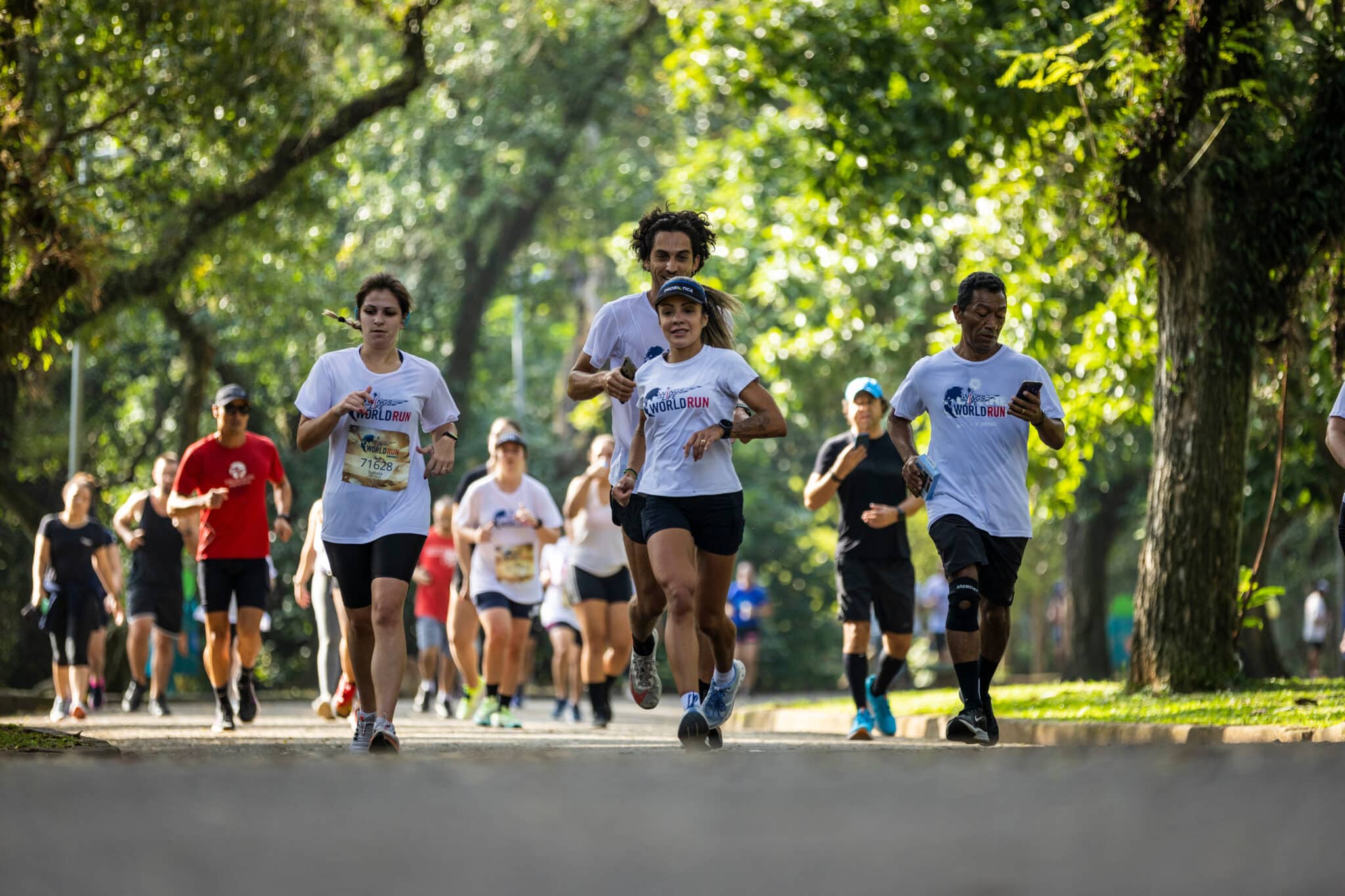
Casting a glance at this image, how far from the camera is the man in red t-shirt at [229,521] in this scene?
12141mm

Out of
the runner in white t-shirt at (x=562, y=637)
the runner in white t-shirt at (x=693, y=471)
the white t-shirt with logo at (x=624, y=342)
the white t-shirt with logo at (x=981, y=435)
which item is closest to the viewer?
the runner in white t-shirt at (x=693, y=471)

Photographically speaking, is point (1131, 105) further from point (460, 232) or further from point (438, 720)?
point (460, 232)

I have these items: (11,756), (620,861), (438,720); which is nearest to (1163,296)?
(438,720)

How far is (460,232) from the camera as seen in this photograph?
3133cm

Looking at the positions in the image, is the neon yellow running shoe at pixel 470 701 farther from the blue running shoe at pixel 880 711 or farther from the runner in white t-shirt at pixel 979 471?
the runner in white t-shirt at pixel 979 471

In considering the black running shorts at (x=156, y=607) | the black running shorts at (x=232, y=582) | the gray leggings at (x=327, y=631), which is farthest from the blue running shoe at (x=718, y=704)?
the black running shorts at (x=156, y=607)

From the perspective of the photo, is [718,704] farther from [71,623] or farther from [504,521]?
[71,623]

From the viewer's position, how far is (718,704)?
8188 mm

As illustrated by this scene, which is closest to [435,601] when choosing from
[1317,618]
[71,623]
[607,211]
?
[71,623]

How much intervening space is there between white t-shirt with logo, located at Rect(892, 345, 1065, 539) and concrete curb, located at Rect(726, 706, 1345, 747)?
122 centimetres

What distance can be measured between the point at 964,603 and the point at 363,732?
2.81 m

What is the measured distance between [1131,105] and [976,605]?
5076 millimetres

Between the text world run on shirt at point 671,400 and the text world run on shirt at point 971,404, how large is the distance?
1.53 m

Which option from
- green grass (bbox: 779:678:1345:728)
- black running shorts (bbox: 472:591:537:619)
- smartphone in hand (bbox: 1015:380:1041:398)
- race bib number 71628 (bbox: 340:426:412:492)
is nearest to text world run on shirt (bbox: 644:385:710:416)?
race bib number 71628 (bbox: 340:426:412:492)
